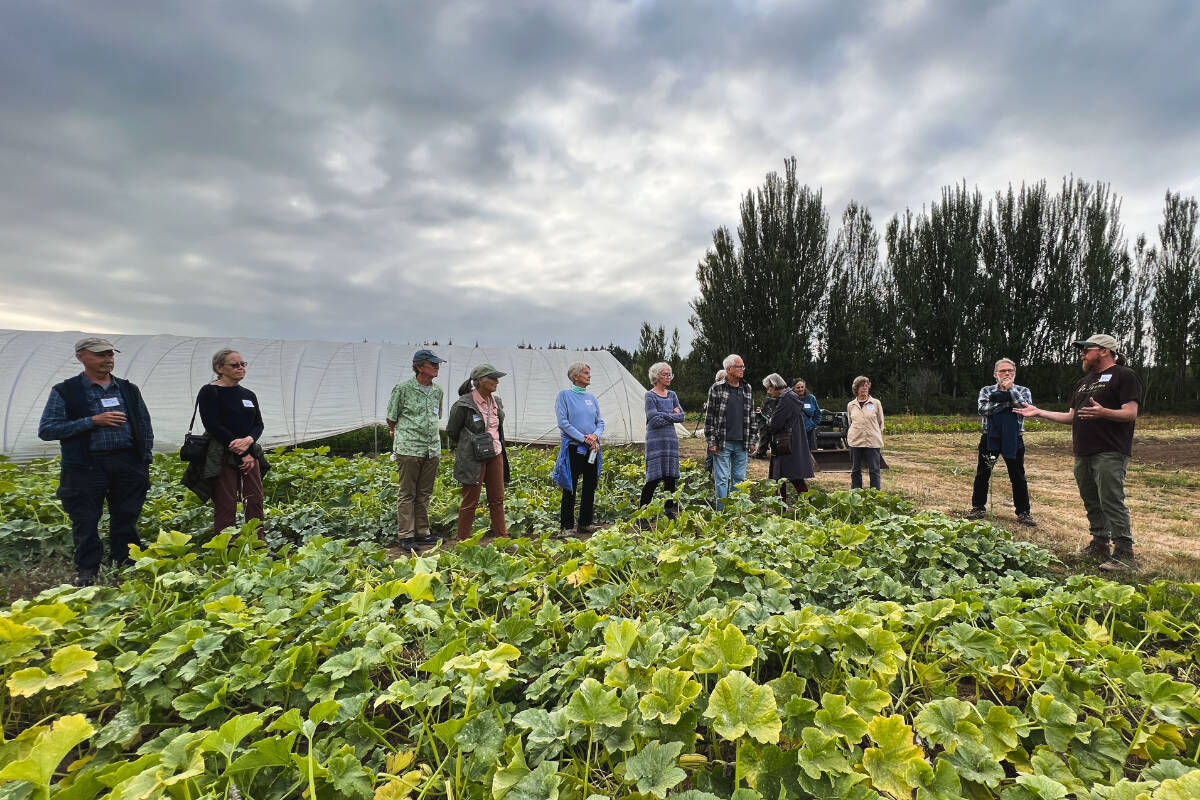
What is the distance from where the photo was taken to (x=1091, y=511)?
4344 mm

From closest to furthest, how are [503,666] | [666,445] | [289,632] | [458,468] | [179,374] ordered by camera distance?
A: [503,666] < [289,632] < [458,468] < [666,445] < [179,374]

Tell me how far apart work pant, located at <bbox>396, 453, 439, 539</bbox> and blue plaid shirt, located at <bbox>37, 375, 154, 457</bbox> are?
1.71 m

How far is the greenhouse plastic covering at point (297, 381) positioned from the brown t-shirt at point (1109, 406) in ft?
26.1

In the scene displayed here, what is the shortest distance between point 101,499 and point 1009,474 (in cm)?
729

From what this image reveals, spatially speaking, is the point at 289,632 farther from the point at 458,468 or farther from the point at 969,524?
the point at 969,524

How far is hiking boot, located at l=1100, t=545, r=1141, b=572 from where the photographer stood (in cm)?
392

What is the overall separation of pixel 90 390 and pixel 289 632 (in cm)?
270

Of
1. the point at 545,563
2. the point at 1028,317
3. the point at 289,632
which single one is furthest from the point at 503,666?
the point at 1028,317

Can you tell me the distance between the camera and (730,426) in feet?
17.0

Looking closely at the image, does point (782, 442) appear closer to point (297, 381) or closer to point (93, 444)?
point (93, 444)

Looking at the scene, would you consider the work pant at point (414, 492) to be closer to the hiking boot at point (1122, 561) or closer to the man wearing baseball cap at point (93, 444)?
the man wearing baseball cap at point (93, 444)

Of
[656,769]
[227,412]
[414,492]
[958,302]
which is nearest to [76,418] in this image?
[227,412]

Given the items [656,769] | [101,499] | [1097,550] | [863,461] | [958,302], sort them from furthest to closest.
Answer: [958,302] → [863,461] → [1097,550] → [101,499] → [656,769]

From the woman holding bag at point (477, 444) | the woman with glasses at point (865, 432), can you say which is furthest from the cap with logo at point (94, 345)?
the woman with glasses at point (865, 432)
